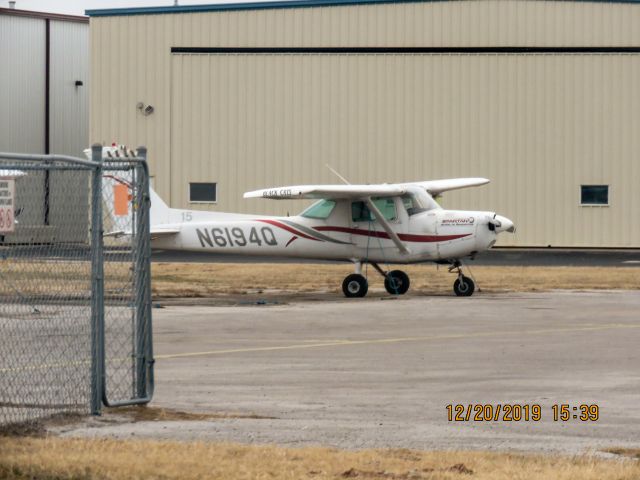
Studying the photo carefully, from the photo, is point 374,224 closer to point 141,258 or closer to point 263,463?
point 141,258

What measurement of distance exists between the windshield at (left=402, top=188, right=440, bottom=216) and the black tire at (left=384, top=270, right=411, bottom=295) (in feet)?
3.92

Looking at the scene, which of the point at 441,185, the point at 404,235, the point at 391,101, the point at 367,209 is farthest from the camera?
the point at 391,101

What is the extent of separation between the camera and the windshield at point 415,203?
26.0 metres

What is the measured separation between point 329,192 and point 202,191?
1844cm

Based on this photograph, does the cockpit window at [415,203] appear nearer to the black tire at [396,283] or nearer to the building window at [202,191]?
the black tire at [396,283]

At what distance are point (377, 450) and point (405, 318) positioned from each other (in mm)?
11553

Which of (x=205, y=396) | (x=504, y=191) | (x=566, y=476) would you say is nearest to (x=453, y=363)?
(x=205, y=396)

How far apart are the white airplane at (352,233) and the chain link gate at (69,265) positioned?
41.8 feet

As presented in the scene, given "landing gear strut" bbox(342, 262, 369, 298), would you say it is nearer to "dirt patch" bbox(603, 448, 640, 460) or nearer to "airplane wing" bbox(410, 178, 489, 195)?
"airplane wing" bbox(410, 178, 489, 195)

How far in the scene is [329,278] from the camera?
3098cm

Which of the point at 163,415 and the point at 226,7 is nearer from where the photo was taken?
the point at 163,415

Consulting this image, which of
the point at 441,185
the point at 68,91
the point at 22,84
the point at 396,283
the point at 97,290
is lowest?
the point at 396,283

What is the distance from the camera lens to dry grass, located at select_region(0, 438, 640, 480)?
802cm
